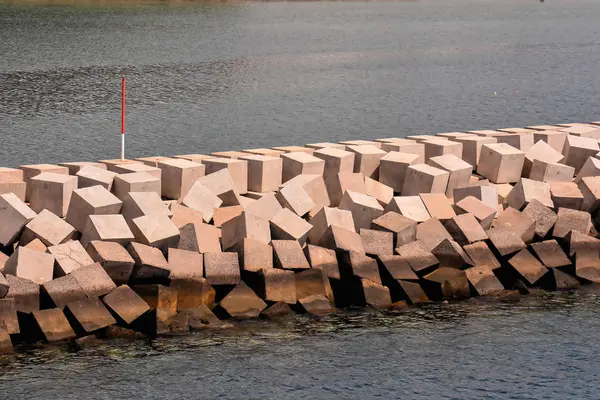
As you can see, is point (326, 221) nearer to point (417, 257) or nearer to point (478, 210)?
point (417, 257)

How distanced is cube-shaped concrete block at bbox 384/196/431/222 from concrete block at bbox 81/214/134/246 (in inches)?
133

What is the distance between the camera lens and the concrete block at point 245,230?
1230 cm

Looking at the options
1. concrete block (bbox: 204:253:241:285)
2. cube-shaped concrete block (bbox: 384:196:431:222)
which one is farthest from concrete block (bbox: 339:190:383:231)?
concrete block (bbox: 204:253:241:285)

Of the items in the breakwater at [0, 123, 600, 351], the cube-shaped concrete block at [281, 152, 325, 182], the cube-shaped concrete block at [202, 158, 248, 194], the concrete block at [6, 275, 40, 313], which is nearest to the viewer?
the concrete block at [6, 275, 40, 313]

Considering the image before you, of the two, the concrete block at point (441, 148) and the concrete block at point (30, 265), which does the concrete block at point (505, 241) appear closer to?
the concrete block at point (441, 148)

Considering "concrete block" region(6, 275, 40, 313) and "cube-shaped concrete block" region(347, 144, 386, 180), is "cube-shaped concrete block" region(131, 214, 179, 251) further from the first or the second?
"cube-shaped concrete block" region(347, 144, 386, 180)

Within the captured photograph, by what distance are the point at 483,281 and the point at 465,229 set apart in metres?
0.71

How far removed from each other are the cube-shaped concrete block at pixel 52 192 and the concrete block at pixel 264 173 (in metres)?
2.31

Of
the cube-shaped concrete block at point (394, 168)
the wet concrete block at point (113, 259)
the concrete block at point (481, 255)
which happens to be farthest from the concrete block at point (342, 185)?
the wet concrete block at point (113, 259)

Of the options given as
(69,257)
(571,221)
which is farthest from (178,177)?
(571,221)

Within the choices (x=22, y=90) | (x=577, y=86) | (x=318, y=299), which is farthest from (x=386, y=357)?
(x=577, y=86)

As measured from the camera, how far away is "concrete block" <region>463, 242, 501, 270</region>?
13.2 metres

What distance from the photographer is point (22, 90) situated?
28.2 meters

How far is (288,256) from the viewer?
12.1 m
